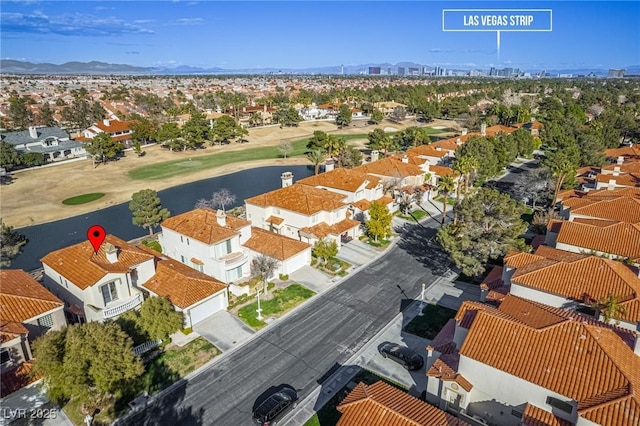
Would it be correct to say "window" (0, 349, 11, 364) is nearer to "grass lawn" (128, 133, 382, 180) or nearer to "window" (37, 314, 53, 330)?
"window" (37, 314, 53, 330)

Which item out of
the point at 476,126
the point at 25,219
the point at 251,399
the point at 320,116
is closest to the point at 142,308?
the point at 251,399

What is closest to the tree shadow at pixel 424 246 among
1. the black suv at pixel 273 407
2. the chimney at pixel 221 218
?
the chimney at pixel 221 218

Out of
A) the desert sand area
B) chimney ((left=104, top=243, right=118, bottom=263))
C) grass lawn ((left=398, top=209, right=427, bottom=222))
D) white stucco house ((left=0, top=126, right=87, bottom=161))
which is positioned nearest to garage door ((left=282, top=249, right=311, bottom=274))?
chimney ((left=104, top=243, right=118, bottom=263))

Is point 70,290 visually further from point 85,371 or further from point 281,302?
point 281,302

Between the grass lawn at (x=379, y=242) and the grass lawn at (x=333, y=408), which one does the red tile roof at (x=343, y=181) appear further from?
the grass lawn at (x=333, y=408)

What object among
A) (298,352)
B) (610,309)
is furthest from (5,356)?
(610,309)

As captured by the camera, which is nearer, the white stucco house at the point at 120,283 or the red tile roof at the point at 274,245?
the white stucco house at the point at 120,283
